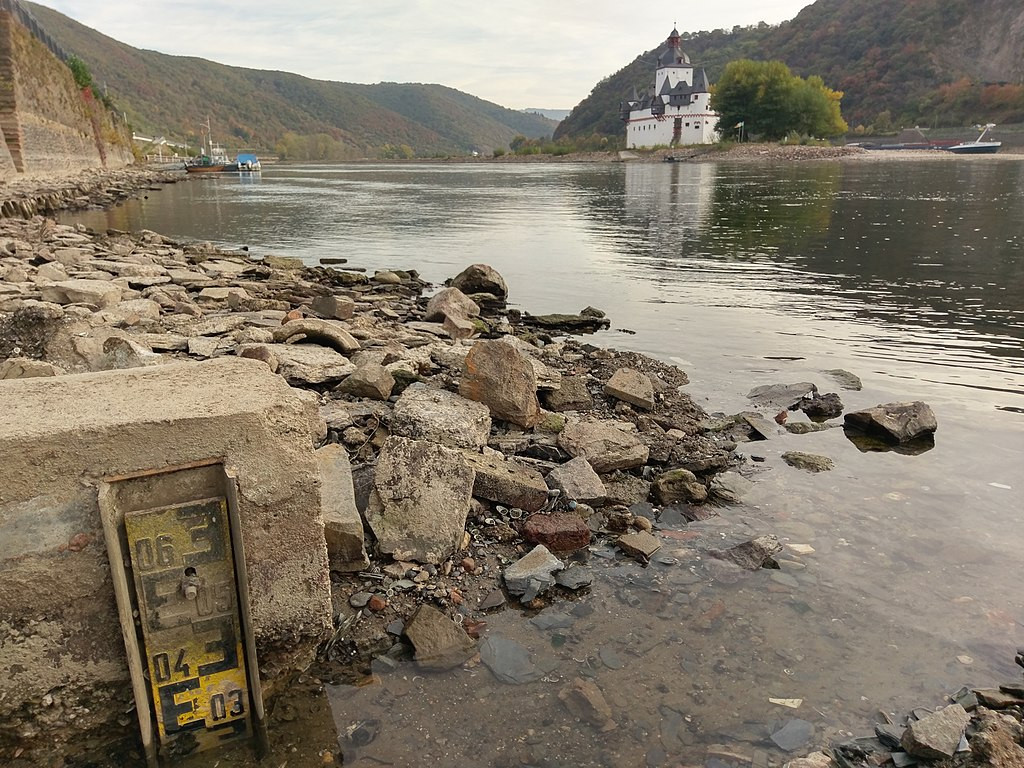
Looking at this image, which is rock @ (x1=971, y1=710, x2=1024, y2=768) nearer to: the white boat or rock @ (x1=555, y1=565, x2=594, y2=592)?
rock @ (x1=555, y1=565, x2=594, y2=592)

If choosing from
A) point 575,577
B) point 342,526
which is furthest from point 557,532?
point 342,526

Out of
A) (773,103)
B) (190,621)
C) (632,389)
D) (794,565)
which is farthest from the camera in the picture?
(773,103)

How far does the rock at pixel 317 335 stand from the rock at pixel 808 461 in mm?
4552

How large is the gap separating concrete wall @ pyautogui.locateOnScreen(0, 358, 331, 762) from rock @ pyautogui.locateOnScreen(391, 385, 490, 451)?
2.22 m

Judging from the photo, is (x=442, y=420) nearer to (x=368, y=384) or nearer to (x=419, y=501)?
(x=368, y=384)

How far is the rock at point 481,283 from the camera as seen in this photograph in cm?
1361

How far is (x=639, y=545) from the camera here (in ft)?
15.6

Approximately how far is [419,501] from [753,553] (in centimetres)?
231

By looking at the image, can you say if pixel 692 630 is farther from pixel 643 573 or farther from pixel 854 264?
pixel 854 264

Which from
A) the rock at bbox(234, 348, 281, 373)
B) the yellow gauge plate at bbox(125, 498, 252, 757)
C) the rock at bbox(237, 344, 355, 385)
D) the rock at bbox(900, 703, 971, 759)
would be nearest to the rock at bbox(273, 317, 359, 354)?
the rock at bbox(237, 344, 355, 385)

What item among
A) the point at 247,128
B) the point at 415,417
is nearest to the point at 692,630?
the point at 415,417

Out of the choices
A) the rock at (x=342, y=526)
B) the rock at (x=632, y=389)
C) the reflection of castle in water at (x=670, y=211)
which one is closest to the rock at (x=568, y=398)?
the rock at (x=632, y=389)

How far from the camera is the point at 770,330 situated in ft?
38.5

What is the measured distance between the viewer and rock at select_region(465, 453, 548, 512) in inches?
195
